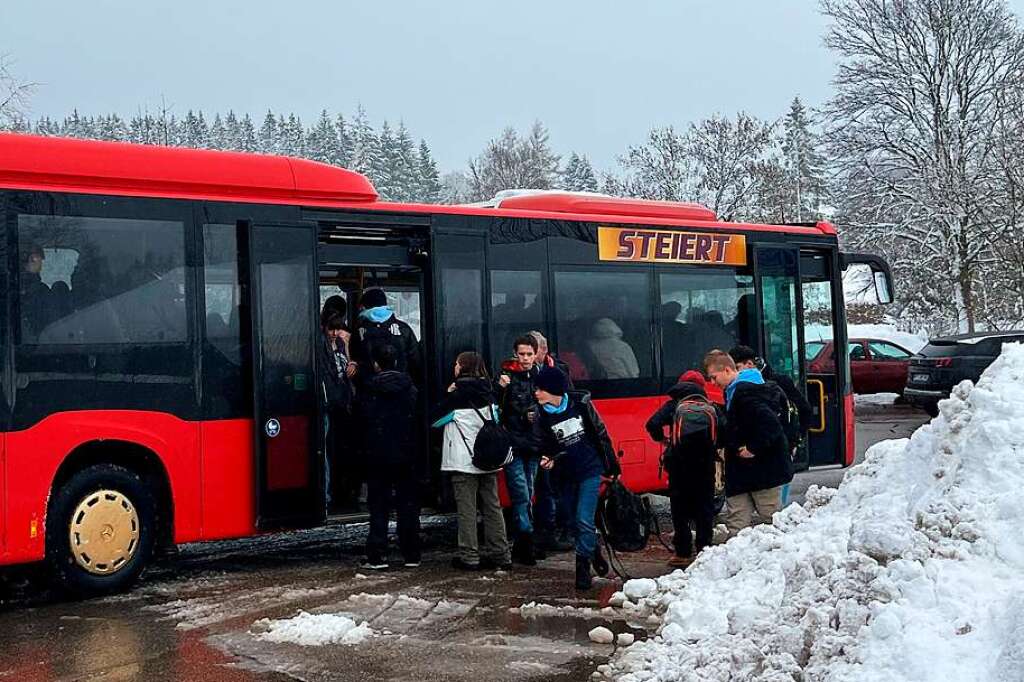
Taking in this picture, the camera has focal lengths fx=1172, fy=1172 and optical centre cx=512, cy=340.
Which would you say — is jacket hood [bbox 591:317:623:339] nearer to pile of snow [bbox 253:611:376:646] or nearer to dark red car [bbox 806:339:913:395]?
pile of snow [bbox 253:611:376:646]

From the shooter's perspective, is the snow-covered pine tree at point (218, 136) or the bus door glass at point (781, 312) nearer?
the bus door glass at point (781, 312)

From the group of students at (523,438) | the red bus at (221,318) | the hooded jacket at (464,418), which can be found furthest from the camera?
the hooded jacket at (464,418)

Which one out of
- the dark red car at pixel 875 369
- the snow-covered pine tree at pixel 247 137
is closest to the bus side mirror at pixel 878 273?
the dark red car at pixel 875 369

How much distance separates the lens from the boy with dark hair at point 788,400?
9508mm

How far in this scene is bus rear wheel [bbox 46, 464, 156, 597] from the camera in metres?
8.07

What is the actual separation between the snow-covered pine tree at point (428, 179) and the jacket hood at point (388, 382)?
75.0m

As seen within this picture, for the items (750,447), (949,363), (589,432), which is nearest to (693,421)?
(750,447)

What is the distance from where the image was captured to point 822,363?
44.0ft

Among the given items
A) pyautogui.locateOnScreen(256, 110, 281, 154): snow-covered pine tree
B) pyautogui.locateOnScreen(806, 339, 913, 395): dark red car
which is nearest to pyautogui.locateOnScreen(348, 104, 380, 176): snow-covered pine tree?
pyautogui.locateOnScreen(256, 110, 281, 154): snow-covered pine tree

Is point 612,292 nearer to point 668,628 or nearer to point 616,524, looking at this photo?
point 616,524

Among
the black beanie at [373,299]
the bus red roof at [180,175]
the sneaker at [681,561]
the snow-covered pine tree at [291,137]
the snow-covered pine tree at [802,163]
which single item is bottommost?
the sneaker at [681,561]

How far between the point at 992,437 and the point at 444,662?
316cm

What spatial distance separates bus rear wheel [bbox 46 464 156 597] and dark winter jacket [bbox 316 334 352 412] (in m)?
1.54

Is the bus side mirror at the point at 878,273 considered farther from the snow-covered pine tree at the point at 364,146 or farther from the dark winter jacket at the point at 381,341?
the snow-covered pine tree at the point at 364,146
